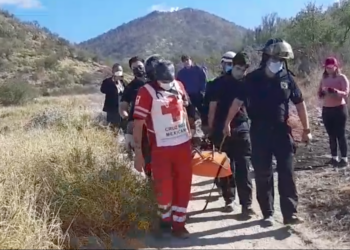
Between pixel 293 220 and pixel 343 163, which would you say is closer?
pixel 293 220

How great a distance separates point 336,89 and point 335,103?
0.72 feet

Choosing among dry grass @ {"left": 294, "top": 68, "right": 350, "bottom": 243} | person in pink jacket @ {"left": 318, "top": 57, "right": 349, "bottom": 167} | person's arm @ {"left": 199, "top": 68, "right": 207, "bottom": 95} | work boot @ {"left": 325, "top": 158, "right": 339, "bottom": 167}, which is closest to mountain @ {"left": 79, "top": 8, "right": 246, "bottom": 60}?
person's arm @ {"left": 199, "top": 68, "right": 207, "bottom": 95}

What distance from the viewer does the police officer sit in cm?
587

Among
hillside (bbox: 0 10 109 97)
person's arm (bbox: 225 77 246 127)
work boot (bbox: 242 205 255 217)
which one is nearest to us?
person's arm (bbox: 225 77 246 127)

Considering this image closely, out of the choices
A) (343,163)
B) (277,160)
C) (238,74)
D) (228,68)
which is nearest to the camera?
(277,160)

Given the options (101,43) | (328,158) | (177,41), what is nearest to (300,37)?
(328,158)

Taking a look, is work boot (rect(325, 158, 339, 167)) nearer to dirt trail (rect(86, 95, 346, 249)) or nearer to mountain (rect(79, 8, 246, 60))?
dirt trail (rect(86, 95, 346, 249))

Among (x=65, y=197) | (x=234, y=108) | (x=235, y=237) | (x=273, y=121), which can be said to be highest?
(x=234, y=108)

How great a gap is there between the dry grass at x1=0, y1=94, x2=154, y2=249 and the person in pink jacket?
346 centimetres

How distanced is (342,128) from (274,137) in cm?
325

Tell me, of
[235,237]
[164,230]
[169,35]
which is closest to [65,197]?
[164,230]

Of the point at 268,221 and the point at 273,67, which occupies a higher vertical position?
the point at 273,67

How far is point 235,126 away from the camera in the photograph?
6516mm

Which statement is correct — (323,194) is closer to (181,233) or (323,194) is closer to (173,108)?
(181,233)
